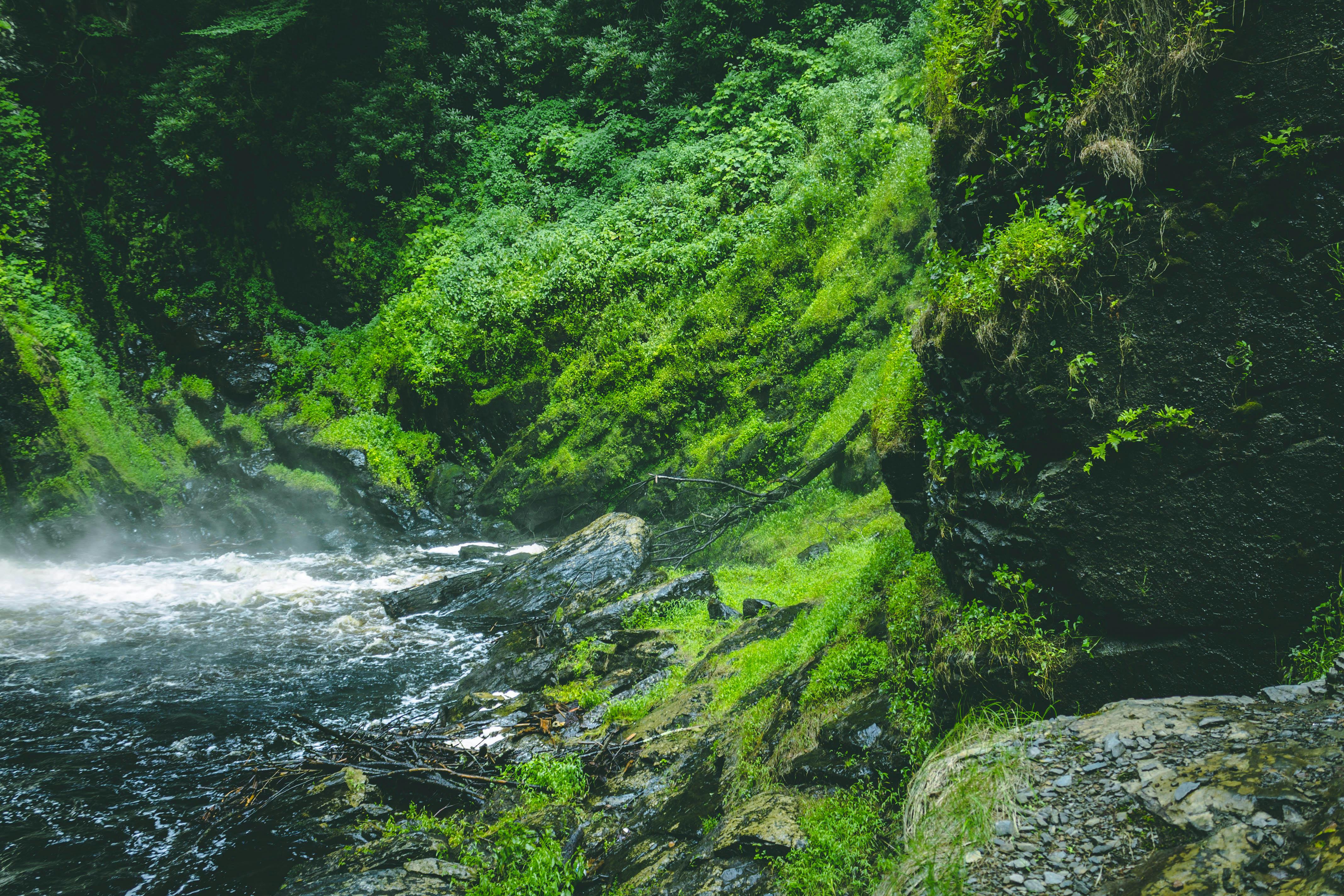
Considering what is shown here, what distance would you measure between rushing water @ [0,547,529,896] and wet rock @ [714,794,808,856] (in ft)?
12.6

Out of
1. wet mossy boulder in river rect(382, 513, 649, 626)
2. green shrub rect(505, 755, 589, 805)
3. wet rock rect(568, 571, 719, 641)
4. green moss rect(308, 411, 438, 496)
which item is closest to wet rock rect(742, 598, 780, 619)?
wet rock rect(568, 571, 719, 641)

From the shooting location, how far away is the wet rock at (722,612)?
9266 mm

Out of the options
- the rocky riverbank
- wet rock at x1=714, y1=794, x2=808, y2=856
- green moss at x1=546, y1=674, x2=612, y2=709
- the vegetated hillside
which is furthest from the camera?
the vegetated hillside

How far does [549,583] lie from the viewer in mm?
11875

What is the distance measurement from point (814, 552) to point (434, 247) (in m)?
15.1

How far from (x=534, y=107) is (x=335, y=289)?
867cm

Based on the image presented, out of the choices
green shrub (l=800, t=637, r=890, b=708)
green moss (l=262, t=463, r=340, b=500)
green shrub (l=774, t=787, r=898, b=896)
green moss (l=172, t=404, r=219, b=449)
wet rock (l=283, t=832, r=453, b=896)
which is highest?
green moss (l=172, t=404, r=219, b=449)

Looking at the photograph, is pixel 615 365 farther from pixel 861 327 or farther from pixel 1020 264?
pixel 1020 264

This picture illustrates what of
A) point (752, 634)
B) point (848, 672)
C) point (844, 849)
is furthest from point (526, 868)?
point (752, 634)

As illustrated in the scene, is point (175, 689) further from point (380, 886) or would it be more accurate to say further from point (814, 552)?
point (814, 552)

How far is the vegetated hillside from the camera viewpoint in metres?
14.4

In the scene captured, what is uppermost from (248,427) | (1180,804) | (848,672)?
(248,427)

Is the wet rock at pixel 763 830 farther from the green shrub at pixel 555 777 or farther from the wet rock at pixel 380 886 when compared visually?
the wet rock at pixel 380 886

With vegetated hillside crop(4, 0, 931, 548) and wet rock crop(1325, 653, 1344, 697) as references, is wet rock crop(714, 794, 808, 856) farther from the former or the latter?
vegetated hillside crop(4, 0, 931, 548)
